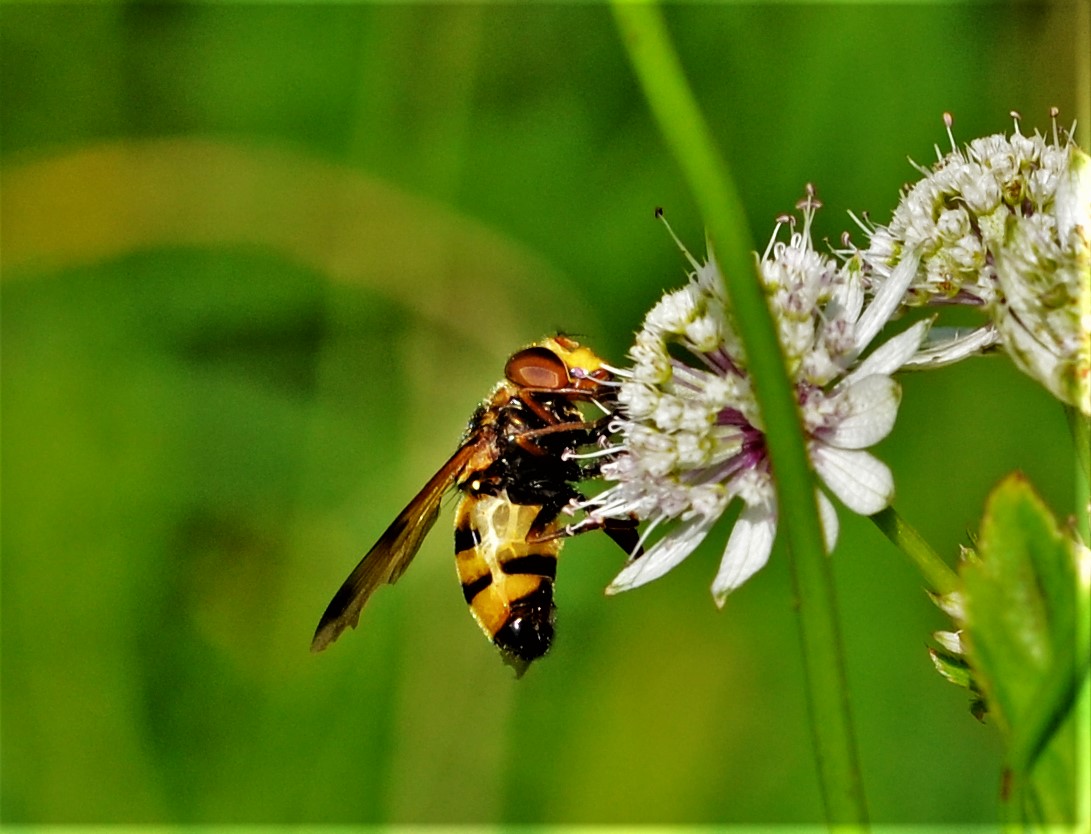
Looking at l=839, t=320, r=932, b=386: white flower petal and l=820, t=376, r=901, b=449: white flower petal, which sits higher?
l=839, t=320, r=932, b=386: white flower petal

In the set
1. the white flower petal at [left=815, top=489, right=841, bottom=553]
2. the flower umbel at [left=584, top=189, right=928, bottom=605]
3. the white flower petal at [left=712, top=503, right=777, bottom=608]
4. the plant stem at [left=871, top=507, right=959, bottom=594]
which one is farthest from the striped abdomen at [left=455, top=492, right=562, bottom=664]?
the plant stem at [left=871, top=507, right=959, bottom=594]

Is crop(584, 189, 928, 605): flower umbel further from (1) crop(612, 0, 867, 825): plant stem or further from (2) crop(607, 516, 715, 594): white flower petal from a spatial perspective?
(1) crop(612, 0, 867, 825): plant stem

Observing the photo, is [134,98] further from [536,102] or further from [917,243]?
[917,243]

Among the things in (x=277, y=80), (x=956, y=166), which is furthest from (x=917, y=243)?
(x=277, y=80)

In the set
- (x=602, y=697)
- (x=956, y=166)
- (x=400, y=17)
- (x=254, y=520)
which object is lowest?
(x=602, y=697)

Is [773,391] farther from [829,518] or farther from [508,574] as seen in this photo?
[508,574]

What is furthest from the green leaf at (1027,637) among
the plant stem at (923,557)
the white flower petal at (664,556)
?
the white flower petal at (664,556)

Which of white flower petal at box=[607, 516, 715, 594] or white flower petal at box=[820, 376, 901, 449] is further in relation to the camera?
white flower petal at box=[607, 516, 715, 594]
